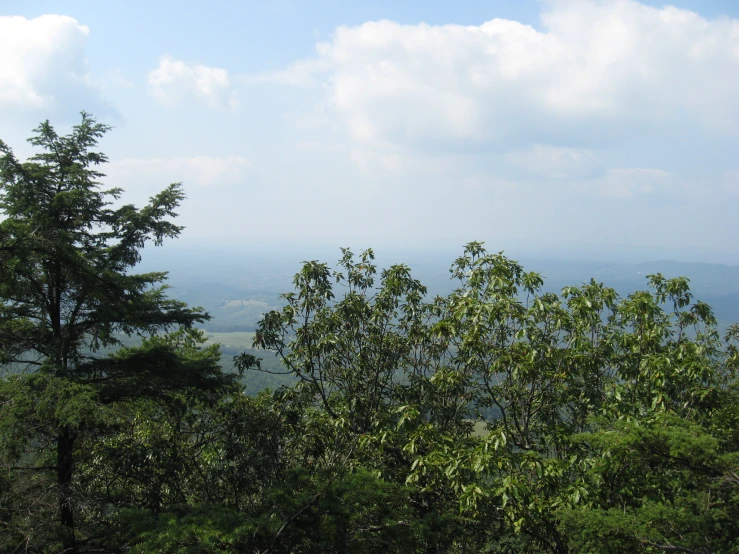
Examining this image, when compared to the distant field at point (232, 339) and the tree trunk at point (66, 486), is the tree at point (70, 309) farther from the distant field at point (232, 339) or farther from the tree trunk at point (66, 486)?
the distant field at point (232, 339)

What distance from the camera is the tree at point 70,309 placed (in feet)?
20.0

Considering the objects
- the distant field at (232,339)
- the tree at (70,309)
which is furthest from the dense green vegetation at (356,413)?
the distant field at (232,339)

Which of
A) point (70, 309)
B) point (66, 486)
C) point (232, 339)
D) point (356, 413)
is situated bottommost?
point (232, 339)

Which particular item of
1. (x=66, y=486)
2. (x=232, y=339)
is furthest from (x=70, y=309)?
(x=232, y=339)

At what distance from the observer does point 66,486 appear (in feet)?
22.1

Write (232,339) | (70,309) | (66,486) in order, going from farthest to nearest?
(232,339) → (70,309) → (66,486)

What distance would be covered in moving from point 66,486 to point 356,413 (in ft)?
15.8

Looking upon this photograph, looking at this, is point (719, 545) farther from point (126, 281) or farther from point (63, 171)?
point (63, 171)

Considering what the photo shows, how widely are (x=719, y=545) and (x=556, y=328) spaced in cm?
292

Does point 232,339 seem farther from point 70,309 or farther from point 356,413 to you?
point 356,413

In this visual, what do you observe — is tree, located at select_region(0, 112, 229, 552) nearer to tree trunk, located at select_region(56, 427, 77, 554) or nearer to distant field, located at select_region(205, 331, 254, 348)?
tree trunk, located at select_region(56, 427, 77, 554)

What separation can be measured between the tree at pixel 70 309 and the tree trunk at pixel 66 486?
21mm

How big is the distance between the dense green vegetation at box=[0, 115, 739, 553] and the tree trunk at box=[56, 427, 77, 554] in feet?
0.14

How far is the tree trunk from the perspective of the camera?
6.30 metres
